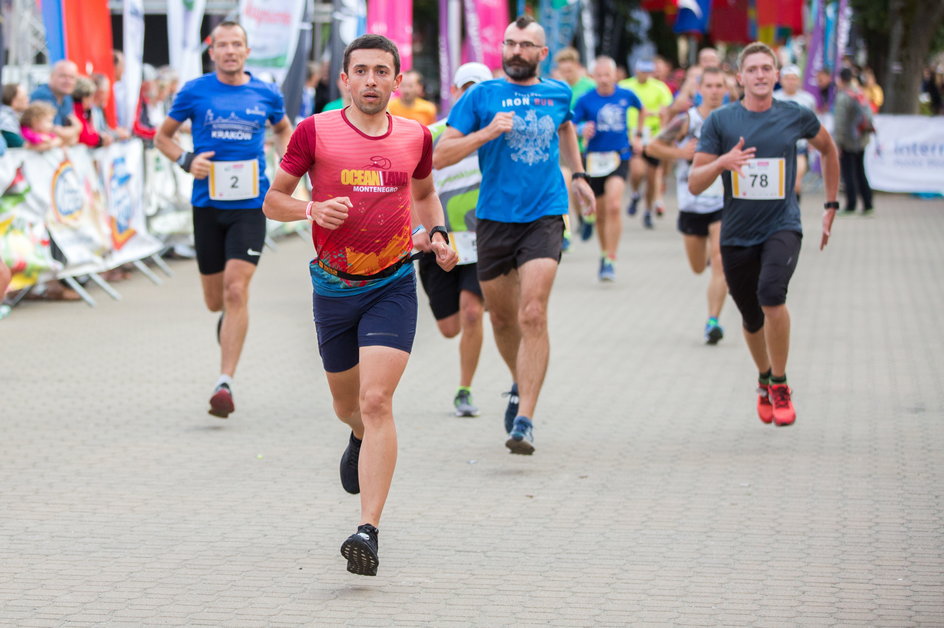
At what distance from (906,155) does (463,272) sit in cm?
1821

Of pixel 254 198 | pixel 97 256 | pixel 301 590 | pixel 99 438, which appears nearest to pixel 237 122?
pixel 254 198

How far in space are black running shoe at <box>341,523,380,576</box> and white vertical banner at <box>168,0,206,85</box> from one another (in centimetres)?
1094

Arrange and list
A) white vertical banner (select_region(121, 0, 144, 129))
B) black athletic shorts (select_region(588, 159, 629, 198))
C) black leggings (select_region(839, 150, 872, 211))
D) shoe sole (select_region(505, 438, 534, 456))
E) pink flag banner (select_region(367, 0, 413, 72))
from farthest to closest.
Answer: black leggings (select_region(839, 150, 872, 211))
pink flag banner (select_region(367, 0, 413, 72))
black athletic shorts (select_region(588, 159, 629, 198))
white vertical banner (select_region(121, 0, 144, 129))
shoe sole (select_region(505, 438, 534, 456))

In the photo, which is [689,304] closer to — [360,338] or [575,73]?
[575,73]

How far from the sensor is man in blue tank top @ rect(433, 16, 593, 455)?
720 cm

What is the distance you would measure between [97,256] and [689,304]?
5.25m

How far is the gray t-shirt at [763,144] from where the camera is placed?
24.5 ft

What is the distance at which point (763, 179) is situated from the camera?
7.48m

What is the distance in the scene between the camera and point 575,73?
55.0ft

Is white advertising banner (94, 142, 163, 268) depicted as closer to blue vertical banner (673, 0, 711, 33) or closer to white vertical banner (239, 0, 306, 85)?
white vertical banner (239, 0, 306, 85)

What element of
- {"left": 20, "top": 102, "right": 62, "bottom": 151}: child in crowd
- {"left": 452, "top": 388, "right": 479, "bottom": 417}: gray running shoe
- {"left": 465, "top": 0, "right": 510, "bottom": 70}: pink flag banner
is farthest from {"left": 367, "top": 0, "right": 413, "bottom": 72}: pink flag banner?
{"left": 452, "top": 388, "right": 479, "bottom": 417}: gray running shoe

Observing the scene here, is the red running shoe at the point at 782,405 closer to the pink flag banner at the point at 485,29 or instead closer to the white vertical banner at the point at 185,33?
the white vertical banner at the point at 185,33

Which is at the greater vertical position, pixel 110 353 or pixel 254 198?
pixel 254 198

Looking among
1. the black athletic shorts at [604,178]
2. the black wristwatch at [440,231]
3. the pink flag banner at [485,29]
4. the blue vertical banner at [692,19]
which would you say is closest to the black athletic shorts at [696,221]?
the black athletic shorts at [604,178]
